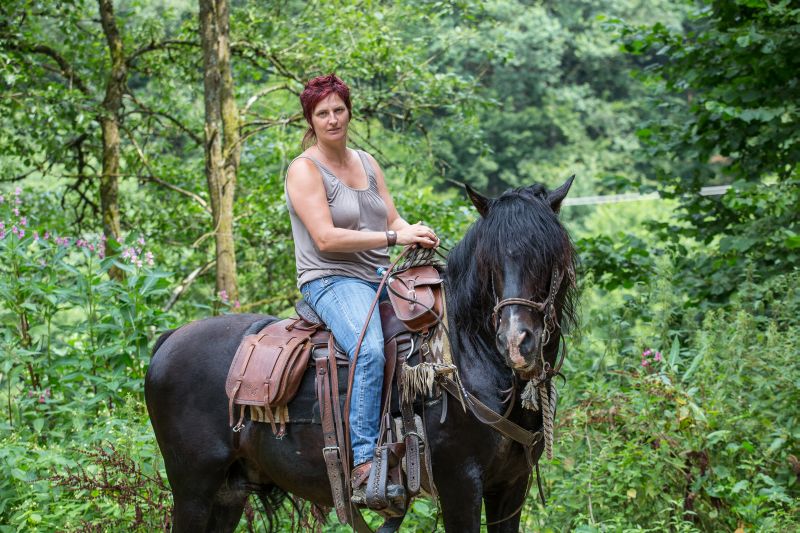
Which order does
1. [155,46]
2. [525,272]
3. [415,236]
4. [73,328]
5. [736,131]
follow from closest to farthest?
[525,272]
[415,236]
[73,328]
[736,131]
[155,46]

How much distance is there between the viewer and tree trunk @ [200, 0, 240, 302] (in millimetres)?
7336

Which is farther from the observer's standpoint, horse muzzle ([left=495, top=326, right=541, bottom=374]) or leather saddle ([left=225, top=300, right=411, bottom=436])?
leather saddle ([left=225, top=300, right=411, bottom=436])

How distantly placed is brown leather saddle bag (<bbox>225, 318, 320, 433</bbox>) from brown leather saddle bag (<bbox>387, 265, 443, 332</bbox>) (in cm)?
50

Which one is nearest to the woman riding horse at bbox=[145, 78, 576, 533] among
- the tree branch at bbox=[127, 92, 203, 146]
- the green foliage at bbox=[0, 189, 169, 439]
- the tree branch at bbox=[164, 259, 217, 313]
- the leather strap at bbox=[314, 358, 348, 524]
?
the leather strap at bbox=[314, 358, 348, 524]

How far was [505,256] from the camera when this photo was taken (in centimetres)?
317

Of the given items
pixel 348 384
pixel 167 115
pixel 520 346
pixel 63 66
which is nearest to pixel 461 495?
pixel 348 384

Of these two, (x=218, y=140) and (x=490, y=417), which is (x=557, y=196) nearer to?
(x=490, y=417)

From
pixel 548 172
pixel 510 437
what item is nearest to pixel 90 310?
pixel 510 437

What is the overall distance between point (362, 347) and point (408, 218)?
5571 mm

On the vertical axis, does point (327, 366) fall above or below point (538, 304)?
below

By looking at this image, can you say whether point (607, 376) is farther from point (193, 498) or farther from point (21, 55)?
point (21, 55)

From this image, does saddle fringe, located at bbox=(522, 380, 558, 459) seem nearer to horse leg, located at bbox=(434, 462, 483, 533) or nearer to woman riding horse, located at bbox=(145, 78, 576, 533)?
woman riding horse, located at bbox=(145, 78, 576, 533)

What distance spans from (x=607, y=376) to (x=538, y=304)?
3.63 metres

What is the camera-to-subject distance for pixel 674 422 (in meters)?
5.05
